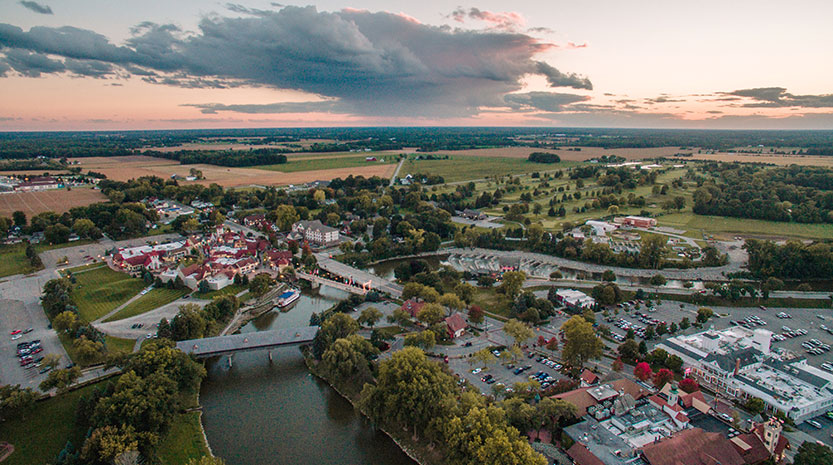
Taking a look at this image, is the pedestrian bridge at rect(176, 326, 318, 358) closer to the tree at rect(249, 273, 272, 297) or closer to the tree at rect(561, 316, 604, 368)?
the tree at rect(249, 273, 272, 297)

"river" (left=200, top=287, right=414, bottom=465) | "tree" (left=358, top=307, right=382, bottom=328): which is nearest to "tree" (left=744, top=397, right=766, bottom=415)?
"river" (left=200, top=287, right=414, bottom=465)

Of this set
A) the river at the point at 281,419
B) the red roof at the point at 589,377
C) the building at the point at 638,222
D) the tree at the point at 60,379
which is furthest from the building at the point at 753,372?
the tree at the point at 60,379

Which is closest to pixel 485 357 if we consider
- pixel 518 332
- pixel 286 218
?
pixel 518 332

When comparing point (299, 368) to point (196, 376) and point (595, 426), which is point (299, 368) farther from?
point (595, 426)

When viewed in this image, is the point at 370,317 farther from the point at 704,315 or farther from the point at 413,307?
the point at 704,315

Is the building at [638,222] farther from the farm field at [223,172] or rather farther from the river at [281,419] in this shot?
the farm field at [223,172]
